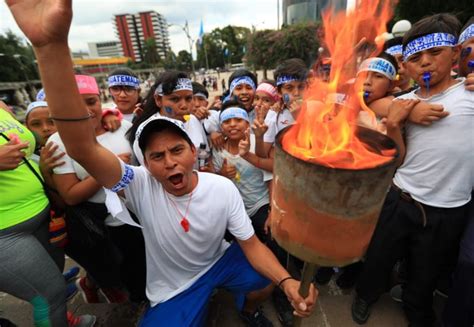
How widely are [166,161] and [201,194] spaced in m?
0.45

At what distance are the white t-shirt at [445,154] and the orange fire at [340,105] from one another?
835mm

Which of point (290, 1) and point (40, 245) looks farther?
point (290, 1)

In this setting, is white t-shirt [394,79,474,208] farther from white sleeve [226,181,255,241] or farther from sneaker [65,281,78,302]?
sneaker [65,281,78,302]

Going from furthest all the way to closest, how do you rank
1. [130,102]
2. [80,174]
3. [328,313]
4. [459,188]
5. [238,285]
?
1. [130,102]
2. [328,313]
3. [238,285]
4. [80,174]
5. [459,188]

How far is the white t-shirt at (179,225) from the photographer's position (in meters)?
2.13

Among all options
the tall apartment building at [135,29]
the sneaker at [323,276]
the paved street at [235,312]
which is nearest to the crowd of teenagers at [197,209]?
the paved street at [235,312]

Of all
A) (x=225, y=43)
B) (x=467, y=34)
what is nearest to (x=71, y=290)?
(x=467, y=34)

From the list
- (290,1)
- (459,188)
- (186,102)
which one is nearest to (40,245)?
(186,102)

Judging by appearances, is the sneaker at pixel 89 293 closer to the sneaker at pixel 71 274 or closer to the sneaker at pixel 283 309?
the sneaker at pixel 71 274

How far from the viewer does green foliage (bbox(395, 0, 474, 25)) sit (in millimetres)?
16609

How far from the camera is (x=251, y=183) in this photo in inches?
122

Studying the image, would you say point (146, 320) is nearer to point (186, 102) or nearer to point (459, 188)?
point (186, 102)

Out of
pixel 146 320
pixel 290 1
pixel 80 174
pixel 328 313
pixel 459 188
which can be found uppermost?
pixel 290 1

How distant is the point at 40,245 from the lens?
7.07 feet
